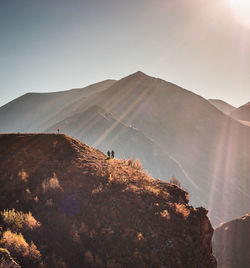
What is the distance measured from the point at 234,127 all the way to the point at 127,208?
15555 centimetres

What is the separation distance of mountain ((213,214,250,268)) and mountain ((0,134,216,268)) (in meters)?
28.9

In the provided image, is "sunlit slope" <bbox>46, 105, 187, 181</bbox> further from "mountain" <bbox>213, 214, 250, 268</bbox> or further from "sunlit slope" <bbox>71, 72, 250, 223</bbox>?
"mountain" <bbox>213, 214, 250, 268</bbox>

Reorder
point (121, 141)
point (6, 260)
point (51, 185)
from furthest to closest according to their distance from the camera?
point (121, 141)
point (51, 185)
point (6, 260)

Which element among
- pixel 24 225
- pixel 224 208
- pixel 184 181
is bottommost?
pixel 224 208

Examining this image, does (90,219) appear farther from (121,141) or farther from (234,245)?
(121,141)

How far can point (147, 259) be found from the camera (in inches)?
214

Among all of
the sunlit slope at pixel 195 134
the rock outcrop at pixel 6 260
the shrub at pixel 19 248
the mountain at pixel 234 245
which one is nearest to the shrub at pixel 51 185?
the shrub at pixel 19 248

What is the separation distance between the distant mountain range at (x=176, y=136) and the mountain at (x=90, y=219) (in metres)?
67.3

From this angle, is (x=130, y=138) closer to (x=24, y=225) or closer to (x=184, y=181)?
(x=184, y=181)

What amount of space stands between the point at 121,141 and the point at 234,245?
66875 millimetres

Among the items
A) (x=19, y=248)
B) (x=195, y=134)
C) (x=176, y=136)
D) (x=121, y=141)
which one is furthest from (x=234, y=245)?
(x=195, y=134)

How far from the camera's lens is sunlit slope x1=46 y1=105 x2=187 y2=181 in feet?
273

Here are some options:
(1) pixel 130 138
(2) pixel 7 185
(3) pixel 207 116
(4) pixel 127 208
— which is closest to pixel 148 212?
(4) pixel 127 208

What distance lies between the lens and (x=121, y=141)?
91.8 meters
